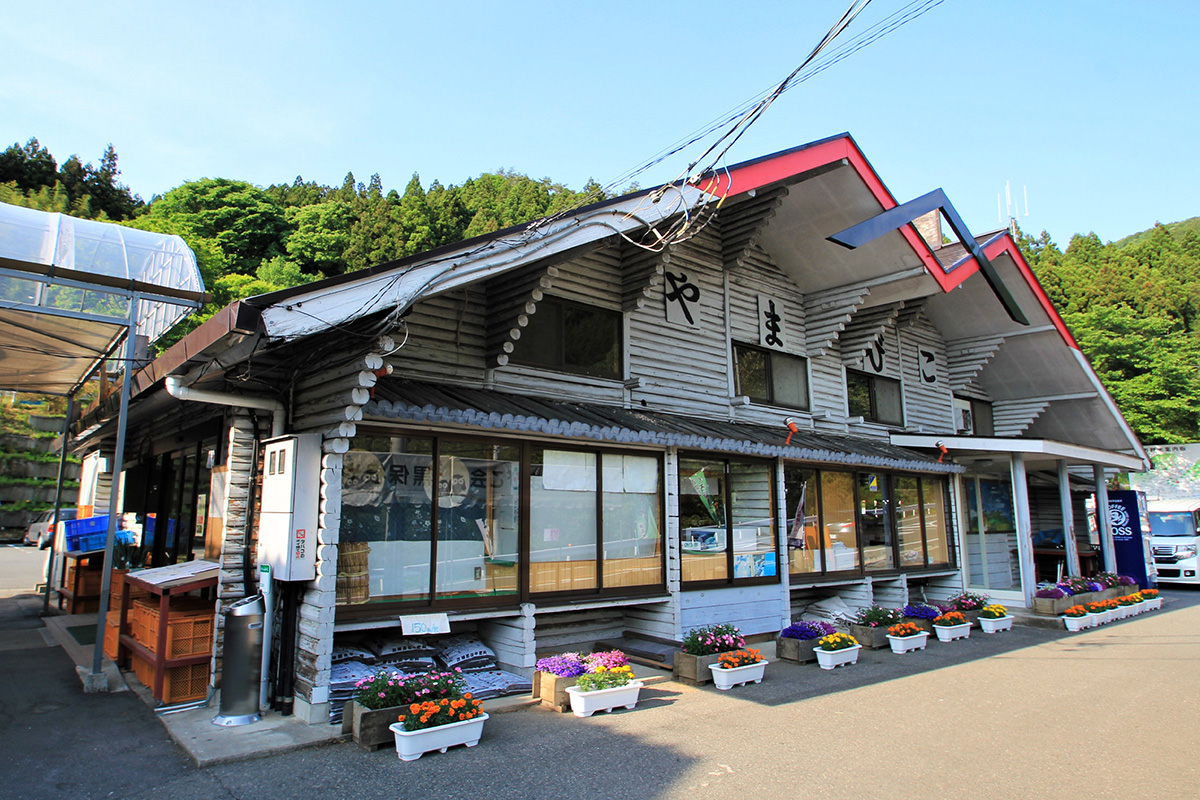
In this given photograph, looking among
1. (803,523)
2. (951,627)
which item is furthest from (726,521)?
(951,627)

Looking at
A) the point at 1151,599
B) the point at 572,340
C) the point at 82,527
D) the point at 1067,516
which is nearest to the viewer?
the point at 572,340

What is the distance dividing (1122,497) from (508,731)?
61.3 ft

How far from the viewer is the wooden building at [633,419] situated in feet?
21.6

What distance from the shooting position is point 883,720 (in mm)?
6953

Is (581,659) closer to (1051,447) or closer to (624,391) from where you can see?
(624,391)

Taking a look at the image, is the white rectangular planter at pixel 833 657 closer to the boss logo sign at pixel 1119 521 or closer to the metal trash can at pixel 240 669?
the metal trash can at pixel 240 669

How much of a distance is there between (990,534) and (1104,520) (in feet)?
10.2

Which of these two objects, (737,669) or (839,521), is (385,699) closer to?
(737,669)

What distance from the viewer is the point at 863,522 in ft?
41.7

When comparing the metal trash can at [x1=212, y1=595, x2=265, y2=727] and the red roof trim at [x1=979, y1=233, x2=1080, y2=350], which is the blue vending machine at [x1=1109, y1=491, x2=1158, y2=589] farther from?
the metal trash can at [x1=212, y1=595, x2=265, y2=727]

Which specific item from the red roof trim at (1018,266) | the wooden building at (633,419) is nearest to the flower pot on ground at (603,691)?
the wooden building at (633,419)

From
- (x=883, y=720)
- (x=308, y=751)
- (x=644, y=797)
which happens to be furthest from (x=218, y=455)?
(x=883, y=720)

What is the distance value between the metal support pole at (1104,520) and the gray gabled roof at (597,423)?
7826 mm

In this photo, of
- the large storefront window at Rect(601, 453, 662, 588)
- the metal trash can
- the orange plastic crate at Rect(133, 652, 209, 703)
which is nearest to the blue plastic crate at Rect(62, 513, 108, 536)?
the orange plastic crate at Rect(133, 652, 209, 703)
